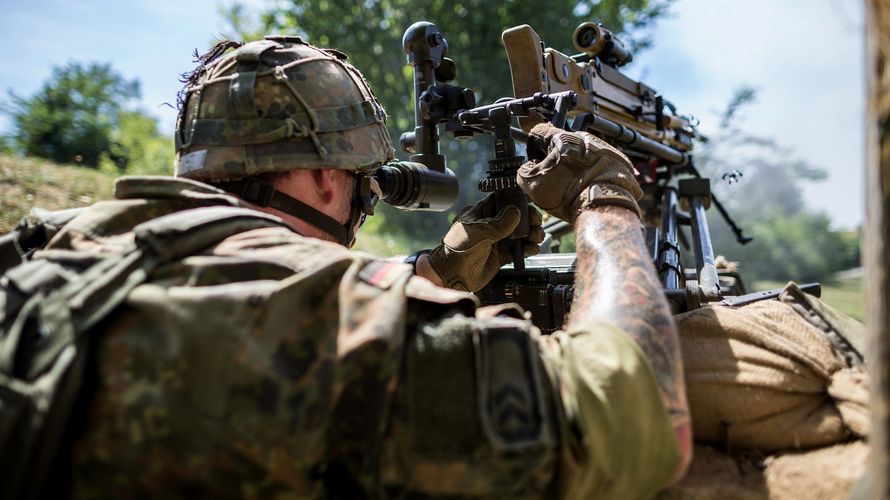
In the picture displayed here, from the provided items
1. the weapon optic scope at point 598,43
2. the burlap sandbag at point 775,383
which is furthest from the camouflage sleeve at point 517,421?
the weapon optic scope at point 598,43

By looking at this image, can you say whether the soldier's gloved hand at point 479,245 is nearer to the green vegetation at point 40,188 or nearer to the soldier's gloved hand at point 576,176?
the soldier's gloved hand at point 576,176

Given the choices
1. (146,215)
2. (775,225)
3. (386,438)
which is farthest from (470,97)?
(775,225)

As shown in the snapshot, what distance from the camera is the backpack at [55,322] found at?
48.3 inches

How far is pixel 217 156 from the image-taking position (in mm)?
2139

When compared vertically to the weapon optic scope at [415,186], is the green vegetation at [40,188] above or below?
above

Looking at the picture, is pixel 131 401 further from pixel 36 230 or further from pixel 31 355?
pixel 36 230

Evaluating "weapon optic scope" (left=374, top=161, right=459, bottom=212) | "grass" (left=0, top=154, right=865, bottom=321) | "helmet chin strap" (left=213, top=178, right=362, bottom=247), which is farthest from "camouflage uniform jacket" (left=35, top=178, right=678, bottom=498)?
"grass" (left=0, top=154, right=865, bottom=321)

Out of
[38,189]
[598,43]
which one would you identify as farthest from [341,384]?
[38,189]

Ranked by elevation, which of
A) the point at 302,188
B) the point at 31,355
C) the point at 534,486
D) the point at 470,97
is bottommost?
the point at 534,486

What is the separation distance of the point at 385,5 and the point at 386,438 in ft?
56.7

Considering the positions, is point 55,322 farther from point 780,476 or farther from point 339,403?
point 780,476

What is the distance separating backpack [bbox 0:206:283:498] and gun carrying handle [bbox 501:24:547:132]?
5.80ft

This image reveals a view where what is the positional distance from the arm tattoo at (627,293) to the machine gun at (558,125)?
453 mm

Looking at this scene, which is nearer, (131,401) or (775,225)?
(131,401)
